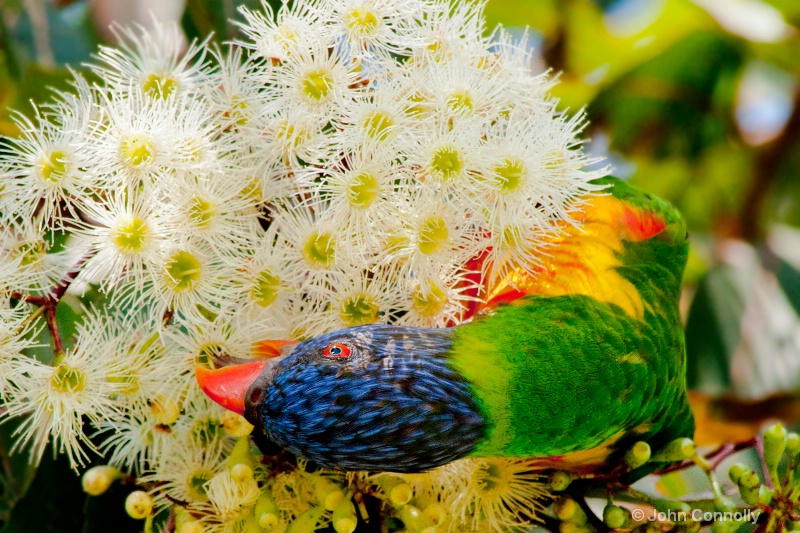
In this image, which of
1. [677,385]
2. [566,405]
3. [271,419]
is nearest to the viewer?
[271,419]

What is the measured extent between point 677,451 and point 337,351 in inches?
27.8

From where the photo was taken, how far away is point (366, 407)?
1.20m

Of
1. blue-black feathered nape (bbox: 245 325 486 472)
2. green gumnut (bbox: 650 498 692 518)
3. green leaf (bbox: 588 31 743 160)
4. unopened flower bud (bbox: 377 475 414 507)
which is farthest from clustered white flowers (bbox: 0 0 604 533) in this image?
green leaf (bbox: 588 31 743 160)

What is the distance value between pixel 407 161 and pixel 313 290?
1.02 feet

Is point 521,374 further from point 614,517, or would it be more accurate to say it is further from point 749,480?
point 749,480

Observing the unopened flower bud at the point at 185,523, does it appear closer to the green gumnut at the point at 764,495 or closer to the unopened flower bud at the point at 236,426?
the unopened flower bud at the point at 236,426

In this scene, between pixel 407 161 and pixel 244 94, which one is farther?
pixel 244 94

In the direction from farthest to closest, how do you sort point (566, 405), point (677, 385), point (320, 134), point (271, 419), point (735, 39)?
point (735, 39), point (677, 385), point (320, 134), point (566, 405), point (271, 419)

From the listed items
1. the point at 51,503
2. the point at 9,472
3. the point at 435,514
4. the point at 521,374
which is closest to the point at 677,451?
the point at 521,374

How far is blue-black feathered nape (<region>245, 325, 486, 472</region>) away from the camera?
1.20m

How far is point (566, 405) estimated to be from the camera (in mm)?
1341

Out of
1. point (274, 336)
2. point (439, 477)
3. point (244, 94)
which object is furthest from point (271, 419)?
point (244, 94)

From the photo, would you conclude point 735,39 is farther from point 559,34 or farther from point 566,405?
point 566,405

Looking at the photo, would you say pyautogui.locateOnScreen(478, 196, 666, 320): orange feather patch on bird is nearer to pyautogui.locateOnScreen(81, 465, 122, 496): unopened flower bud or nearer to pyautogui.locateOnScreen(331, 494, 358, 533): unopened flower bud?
pyautogui.locateOnScreen(331, 494, 358, 533): unopened flower bud
